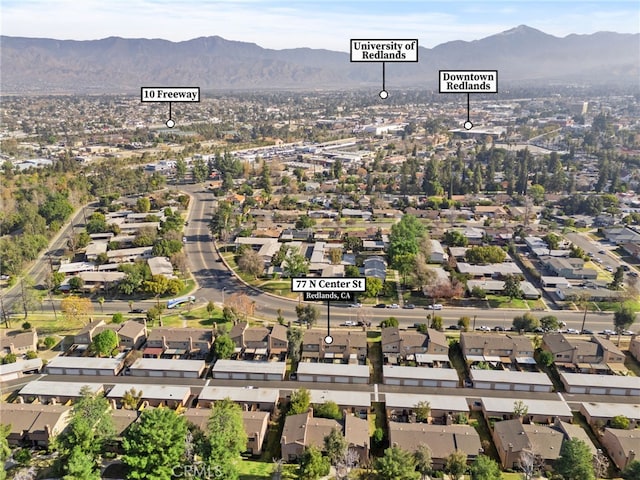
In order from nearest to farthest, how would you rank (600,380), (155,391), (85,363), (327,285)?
(327,285)
(155,391)
(600,380)
(85,363)

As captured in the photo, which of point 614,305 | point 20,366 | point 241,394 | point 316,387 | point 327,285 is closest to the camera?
point 327,285

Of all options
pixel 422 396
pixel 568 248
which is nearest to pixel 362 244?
pixel 568 248

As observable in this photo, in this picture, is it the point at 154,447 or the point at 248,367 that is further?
the point at 248,367


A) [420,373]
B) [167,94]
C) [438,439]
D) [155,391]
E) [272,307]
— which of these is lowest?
[438,439]

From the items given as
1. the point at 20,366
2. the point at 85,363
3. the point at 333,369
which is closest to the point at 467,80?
the point at 333,369

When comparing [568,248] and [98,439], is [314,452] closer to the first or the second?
[98,439]

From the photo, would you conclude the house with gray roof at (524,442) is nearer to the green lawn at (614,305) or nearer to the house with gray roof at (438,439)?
the house with gray roof at (438,439)

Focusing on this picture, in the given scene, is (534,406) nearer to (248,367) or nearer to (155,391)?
(248,367)

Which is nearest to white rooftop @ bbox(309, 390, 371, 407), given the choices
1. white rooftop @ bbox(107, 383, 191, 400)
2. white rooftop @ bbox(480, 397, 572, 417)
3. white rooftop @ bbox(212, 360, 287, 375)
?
white rooftop @ bbox(212, 360, 287, 375)
